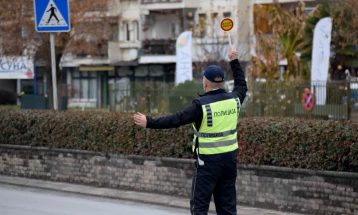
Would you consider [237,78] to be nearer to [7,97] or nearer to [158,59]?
[158,59]

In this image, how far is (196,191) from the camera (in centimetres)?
694

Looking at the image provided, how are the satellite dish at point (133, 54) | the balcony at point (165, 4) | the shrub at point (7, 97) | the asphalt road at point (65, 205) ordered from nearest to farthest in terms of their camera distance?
the asphalt road at point (65, 205), the balcony at point (165, 4), the shrub at point (7, 97), the satellite dish at point (133, 54)

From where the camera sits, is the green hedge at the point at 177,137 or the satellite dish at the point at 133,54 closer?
the green hedge at the point at 177,137

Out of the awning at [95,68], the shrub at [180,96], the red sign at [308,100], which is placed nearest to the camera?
the red sign at [308,100]

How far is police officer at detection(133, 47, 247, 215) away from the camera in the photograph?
687 cm

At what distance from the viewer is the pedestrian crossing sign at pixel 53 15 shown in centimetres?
1318

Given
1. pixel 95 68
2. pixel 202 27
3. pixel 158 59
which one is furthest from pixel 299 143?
pixel 95 68

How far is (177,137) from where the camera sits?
454 inches

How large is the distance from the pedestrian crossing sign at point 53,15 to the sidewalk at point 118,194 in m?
3.06

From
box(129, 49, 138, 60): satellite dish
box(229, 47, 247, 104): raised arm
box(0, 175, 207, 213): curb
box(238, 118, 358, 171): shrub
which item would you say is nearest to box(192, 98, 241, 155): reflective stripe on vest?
box(229, 47, 247, 104): raised arm

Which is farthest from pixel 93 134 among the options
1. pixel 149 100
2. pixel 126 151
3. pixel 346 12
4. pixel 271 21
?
pixel 346 12

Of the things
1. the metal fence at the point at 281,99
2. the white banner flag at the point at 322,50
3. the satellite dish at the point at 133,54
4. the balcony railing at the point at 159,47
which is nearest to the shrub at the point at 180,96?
the metal fence at the point at 281,99

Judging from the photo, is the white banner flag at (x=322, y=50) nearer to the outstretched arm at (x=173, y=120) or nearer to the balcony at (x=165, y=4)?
the outstretched arm at (x=173, y=120)

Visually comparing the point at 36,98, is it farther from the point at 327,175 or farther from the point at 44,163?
the point at 327,175
